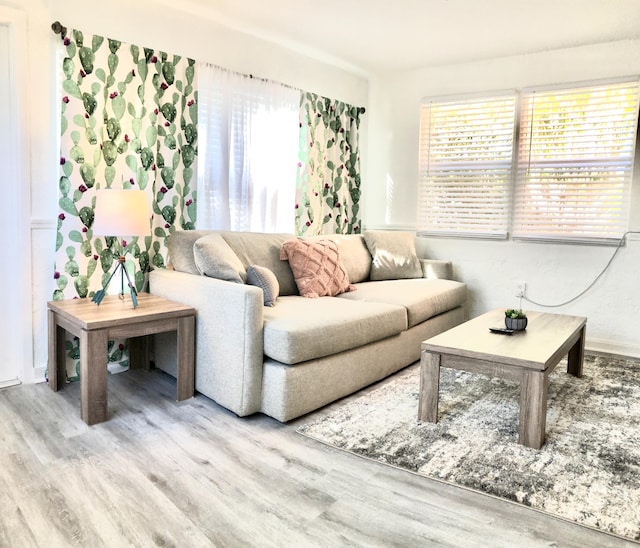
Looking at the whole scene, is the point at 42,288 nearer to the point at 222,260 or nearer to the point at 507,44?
the point at 222,260

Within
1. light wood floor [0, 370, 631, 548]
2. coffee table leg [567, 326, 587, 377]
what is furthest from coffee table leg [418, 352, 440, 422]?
coffee table leg [567, 326, 587, 377]

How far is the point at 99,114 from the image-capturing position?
293 cm

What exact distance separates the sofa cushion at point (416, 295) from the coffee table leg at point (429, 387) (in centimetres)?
86

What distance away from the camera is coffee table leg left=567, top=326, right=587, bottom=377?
3.21 m

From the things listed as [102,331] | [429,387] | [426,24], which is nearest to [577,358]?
[429,387]

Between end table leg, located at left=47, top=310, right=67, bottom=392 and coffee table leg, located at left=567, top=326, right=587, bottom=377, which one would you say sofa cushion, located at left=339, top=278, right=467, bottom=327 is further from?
end table leg, located at left=47, top=310, right=67, bottom=392

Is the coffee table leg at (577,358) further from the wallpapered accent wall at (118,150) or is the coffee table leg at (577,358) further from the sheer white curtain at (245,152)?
the wallpapered accent wall at (118,150)

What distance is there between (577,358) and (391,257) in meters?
1.66

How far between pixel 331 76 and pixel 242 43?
1073 mm

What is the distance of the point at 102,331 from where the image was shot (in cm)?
235

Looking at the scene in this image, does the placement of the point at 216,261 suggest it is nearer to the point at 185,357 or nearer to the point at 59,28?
the point at 185,357

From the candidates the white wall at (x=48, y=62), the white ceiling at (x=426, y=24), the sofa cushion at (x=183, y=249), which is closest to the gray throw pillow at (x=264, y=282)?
the sofa cushion at (x=183, y=249)

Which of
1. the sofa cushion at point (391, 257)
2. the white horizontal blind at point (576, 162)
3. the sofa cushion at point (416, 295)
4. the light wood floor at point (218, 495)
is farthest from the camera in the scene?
the sofa cushion at point (391, 257)

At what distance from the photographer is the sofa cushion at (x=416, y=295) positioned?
132 inches
